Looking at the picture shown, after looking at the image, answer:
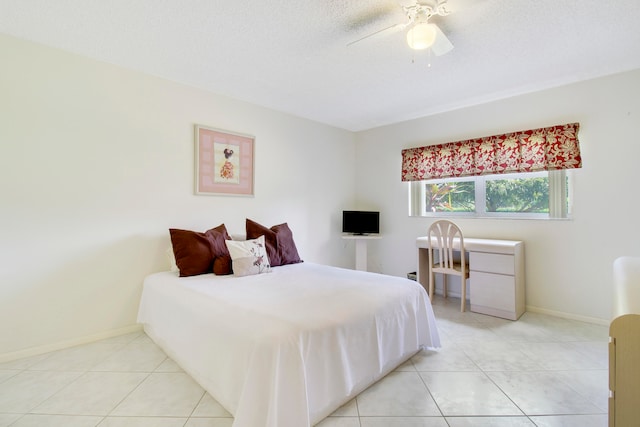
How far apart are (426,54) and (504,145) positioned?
160 centimetres

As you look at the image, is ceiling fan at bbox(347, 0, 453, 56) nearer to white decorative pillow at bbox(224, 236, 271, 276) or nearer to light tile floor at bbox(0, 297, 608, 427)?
white decorative pillow at bbox(224, 236, 271, 276)

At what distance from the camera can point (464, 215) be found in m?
3.72

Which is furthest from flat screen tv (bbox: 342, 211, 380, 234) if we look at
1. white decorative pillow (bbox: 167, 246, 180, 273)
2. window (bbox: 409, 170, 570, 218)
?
white decorative pillow (bbox: 167, 246, 180, 273)

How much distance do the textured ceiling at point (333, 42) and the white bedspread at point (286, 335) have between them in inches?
72.2

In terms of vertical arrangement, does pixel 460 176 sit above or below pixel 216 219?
above

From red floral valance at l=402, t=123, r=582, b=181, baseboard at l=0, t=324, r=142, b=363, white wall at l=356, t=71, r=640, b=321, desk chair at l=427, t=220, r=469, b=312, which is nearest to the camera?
baseboard at l=0, t=324, r=142, b=363

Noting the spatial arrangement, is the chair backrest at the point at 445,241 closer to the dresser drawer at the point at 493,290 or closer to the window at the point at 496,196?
the dresser drawer at the point at 493,290

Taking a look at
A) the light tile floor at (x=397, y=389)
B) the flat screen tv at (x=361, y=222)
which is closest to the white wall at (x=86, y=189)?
the light tile floor at (x=397, y=389)

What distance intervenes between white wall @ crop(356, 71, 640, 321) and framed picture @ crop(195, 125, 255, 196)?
258 centimetres

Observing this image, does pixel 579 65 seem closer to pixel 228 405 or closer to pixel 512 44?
pixel 512 44

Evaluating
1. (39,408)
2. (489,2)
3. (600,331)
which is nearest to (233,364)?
(39,408)

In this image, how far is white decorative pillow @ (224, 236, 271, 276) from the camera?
252cm

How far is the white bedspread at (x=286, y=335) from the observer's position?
1.32 m

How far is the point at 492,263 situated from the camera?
9.94ft
